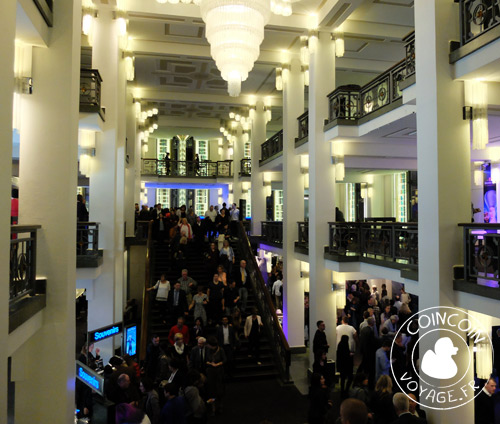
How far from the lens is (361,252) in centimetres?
995

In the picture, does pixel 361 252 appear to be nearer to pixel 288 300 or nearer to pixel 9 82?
pixel 288 300

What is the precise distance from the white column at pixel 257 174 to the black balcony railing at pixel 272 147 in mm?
419

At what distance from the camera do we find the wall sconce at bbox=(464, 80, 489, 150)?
586cm

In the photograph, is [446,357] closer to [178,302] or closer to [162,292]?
[178,302]

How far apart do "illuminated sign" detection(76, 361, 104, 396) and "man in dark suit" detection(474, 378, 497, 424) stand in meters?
5.48

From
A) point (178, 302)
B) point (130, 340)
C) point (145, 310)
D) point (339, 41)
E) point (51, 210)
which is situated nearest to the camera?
point (51, 210)

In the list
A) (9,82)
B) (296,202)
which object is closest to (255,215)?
(296,202)

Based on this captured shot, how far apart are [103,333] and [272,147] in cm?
1069

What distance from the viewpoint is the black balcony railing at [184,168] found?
81.4ft

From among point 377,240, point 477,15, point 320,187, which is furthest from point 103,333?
point 477,15

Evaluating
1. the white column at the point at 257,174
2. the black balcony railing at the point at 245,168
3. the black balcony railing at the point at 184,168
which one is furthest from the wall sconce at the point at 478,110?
the black balcony railing at the point at 184,168

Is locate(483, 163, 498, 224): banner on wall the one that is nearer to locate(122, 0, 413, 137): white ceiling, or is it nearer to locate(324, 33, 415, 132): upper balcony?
locate(324, 33, 415, 132): upper balcony

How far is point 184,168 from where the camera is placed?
25.8 m

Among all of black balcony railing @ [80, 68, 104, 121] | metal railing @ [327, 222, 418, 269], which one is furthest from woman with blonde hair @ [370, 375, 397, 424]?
black balcony railing @ [80, 68, 104, 121]
